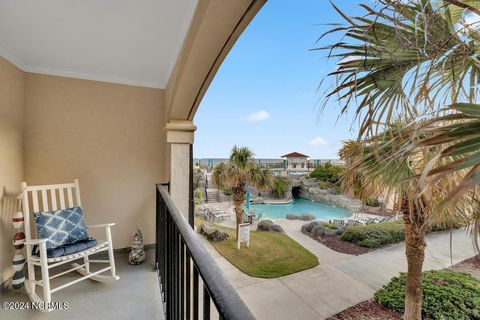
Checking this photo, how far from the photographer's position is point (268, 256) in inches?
247

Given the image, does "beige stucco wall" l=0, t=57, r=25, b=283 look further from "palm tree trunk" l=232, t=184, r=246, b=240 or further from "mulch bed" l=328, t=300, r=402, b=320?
"palm tree trunk" l=232, t=184, r=246, b=240

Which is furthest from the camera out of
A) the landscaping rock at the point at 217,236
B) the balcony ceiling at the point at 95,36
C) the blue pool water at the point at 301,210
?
the blue pool water at the point at 301,210

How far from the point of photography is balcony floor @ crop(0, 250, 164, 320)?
6.16ft

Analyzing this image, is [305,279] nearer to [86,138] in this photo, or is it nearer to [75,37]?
[86,138]

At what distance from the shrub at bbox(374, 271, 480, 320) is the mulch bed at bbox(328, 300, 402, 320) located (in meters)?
0.13

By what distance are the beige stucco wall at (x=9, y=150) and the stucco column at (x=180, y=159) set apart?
159cm

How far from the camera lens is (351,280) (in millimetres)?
4969

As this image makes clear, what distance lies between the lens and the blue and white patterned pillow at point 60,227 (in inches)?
85.4

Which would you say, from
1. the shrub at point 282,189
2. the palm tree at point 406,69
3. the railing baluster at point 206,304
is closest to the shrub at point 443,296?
the palm tree at point 406,69

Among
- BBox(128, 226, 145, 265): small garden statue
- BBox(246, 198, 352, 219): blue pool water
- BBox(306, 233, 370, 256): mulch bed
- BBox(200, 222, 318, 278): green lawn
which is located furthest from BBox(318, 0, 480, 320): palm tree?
BBox(246, 198, 352, 219): blue pool water

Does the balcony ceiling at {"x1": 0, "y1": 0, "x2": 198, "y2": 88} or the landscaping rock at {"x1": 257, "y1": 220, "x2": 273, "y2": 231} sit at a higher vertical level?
the balcony ceiling at {"x1": 0, "y1": 0, "x2": 198, "y2": 88}

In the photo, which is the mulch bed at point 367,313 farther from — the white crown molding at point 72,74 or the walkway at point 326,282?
the white crown molding at point 72,74

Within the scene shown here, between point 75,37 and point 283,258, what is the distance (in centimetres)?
619

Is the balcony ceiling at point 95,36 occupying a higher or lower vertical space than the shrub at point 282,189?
higher
